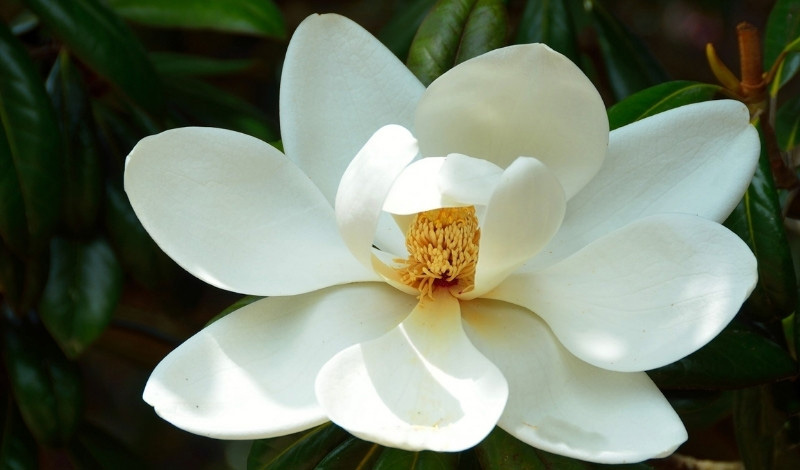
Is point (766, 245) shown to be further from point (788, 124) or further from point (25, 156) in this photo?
point (25, 156)

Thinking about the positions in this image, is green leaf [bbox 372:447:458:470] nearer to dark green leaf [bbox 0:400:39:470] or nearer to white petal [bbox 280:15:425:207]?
white petal [bbox 280:15:425:207]

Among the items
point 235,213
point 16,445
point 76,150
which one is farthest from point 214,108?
point 235,213

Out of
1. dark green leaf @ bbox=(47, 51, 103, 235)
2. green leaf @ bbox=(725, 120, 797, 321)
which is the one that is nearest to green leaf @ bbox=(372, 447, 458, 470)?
green leaf @ bbox=(725, 120, 797, 321)

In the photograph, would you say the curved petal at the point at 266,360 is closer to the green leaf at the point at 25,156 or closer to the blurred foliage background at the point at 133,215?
the blurred foliage background at the point at 133,215

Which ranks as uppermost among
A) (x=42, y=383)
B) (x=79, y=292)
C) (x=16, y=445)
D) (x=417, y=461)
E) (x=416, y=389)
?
(x=416, y=389)

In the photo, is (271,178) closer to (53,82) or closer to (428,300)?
(428,300)

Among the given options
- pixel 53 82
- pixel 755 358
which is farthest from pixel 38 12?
pixel 755 358

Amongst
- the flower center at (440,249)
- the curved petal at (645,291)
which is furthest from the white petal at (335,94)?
the curved petal at (645,291)
